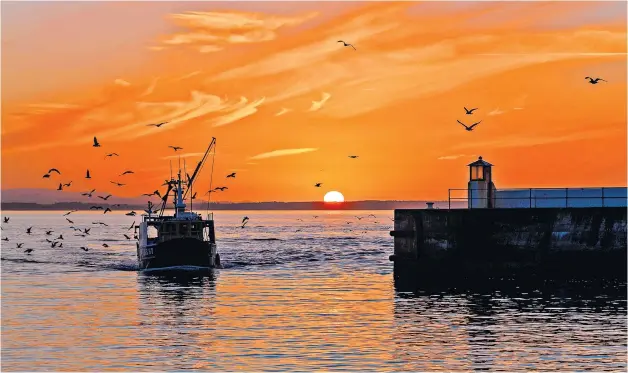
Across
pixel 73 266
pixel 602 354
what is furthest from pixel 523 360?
pixel 73 266

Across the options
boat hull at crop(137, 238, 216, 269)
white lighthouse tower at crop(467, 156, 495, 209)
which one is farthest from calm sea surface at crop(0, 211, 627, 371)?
white lighthouse tower at crop(467, 156, 495, 209)

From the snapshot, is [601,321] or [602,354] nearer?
[602,354]

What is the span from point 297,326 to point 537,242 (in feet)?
71.7

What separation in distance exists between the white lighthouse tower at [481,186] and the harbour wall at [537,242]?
258 cm

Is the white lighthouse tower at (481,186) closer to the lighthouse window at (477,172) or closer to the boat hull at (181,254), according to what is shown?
the lighthouse window at (477,172)

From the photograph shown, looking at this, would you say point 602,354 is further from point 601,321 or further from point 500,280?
point 500,280

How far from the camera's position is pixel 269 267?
80.2 metres

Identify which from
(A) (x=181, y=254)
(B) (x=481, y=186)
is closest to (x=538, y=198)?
(B) (x=481, y=186)

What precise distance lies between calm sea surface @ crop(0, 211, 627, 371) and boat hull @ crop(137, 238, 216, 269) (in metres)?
1.75

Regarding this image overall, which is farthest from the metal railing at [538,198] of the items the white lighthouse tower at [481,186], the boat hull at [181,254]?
the boat hull at [181,254]

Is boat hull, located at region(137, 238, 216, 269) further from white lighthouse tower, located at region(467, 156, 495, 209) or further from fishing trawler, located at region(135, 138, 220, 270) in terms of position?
white lighthouse tower, located at region(467, 156, 495, 209)

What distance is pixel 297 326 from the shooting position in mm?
40156

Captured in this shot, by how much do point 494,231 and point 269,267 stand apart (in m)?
25.9

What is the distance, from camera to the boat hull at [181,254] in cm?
6900
